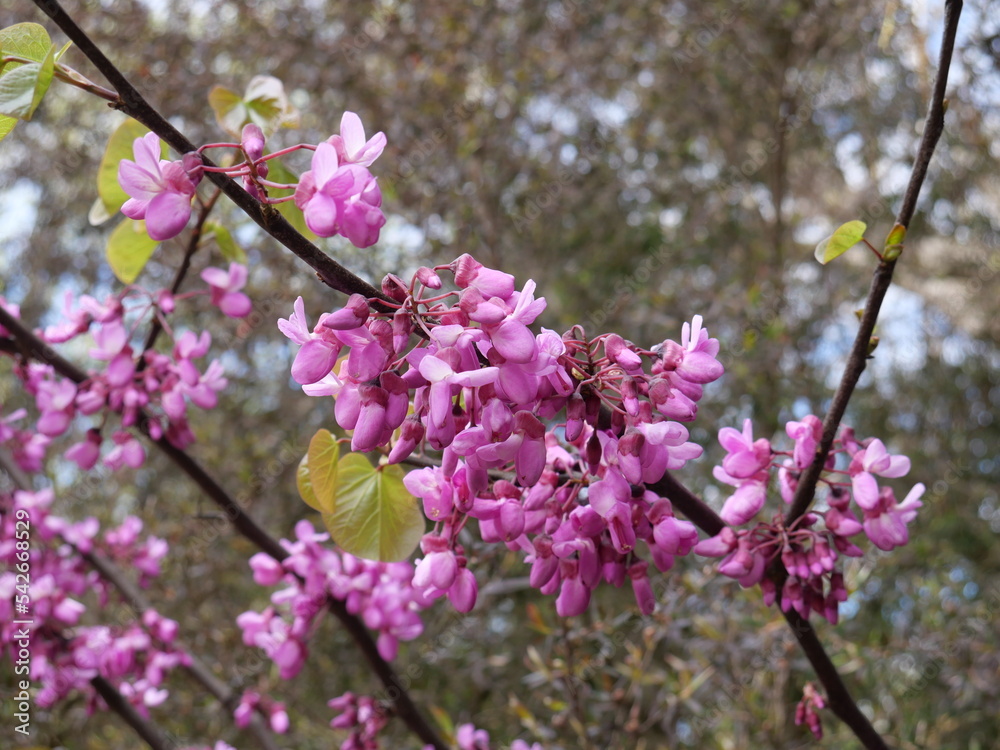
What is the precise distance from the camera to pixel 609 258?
2879 millimetres

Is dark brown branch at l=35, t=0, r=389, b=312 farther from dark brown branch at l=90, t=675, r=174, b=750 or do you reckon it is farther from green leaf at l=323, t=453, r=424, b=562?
dark brown branch at l=90, t=675, r=174, b=750

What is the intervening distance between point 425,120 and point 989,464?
2.65m

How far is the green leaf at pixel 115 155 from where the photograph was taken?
1.13 metres

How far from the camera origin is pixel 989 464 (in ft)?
10.3

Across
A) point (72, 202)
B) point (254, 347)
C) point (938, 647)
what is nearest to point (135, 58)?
A: point (72, 202)

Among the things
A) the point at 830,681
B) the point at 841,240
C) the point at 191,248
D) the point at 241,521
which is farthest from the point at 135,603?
the point at 841,240

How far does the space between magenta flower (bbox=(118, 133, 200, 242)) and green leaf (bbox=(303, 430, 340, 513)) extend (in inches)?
11.1

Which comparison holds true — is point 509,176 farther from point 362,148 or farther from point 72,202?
point 362,148

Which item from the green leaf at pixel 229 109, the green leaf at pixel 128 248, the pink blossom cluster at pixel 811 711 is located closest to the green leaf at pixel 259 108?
the green leaf at pixel 229 109

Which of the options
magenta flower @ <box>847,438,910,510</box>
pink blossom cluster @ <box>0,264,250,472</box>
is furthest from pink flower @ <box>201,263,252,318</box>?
magenta flower @ <box>847,438,910,510</box>

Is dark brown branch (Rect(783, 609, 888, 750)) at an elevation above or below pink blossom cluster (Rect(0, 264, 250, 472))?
below

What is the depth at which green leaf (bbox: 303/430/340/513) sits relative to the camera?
0.84 metres

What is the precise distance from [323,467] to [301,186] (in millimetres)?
330

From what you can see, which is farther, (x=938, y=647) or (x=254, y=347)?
(x=254, y=347)
